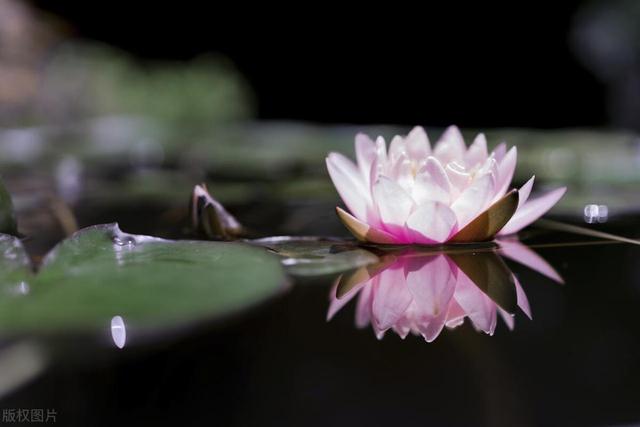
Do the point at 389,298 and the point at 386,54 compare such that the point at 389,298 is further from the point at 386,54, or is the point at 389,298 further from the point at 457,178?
the point at 386,54

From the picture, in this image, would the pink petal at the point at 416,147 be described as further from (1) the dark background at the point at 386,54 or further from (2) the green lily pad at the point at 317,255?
(1) the dark background at the point at 386,54

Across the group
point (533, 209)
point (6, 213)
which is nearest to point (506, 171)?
point (533, 209)

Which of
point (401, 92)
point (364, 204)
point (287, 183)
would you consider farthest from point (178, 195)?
point (401, 92)

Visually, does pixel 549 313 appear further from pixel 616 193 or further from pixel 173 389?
pixel 616 193

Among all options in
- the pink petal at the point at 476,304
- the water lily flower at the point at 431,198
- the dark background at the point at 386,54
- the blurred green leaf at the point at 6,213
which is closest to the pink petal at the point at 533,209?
the water lily flower at the point at 431,198

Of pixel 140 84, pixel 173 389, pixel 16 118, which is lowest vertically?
pixel 173 389

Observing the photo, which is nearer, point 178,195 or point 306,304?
point 306,304

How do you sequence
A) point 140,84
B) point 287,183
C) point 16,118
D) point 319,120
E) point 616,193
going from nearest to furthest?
point 616,193 < point 287,183 < point 16,118 < point 140,84 < point 319,120
